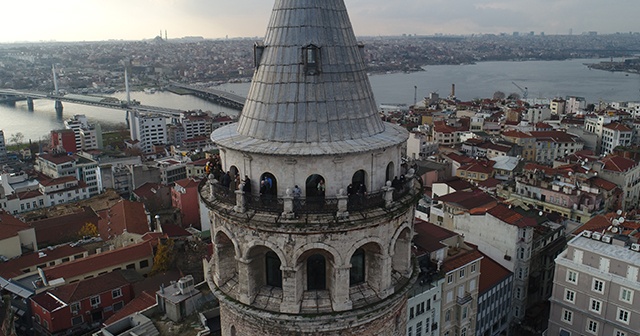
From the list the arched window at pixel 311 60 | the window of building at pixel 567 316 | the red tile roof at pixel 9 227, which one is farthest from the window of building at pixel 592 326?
the red tile roof at pixel 9 227

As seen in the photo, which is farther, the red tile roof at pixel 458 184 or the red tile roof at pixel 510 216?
the red tile roof at pixel 458 184

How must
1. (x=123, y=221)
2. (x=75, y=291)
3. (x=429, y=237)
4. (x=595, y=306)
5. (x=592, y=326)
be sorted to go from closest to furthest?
1. (x=595, y=306)
2. (x=592, y=326)
3. (x=429, y=237)
4. (x=75, y=291)
5. (x=123, y=221)

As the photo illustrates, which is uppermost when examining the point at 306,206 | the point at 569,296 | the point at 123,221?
the point at 306,206

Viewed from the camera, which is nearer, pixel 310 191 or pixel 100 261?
pixel 310 191

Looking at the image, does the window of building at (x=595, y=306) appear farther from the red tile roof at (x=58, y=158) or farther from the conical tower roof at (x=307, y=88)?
the red tile roof at (x=58, y=158)

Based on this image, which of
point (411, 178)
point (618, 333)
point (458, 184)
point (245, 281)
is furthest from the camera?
point (458, 184)

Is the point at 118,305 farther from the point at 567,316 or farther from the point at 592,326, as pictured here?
the point at 592,326

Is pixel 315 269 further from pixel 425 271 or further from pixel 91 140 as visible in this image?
pixel 91 140

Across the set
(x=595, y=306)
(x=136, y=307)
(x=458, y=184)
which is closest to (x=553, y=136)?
(x=458, y=184)
